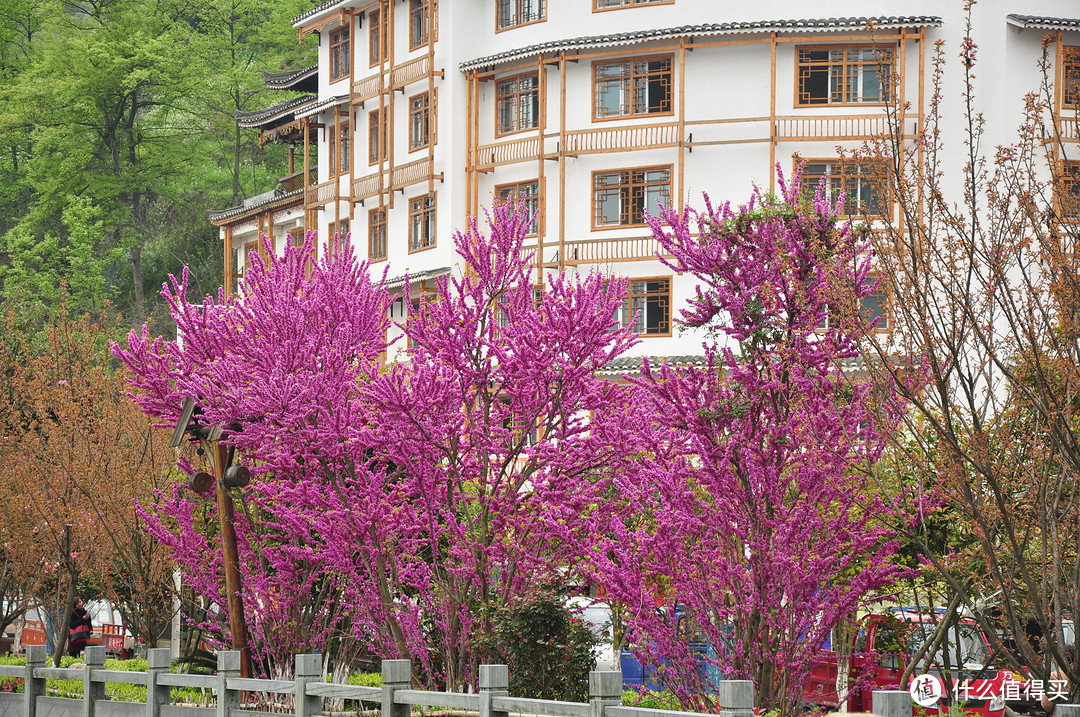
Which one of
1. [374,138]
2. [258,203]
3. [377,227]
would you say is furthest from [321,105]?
[258,203]

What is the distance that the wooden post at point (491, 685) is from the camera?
11828mm

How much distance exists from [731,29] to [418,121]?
34.4ft

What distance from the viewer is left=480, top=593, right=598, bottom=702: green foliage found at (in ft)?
45.5

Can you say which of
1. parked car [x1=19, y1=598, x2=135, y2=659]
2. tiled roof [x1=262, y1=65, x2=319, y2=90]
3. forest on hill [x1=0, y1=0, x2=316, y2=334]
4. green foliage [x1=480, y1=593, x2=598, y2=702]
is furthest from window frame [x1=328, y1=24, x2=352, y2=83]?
green foliage [x1=480, y1=593, x2=598, y2=702]

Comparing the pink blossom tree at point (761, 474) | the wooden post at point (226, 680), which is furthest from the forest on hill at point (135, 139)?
the pink blossom tree at point (761, 474)

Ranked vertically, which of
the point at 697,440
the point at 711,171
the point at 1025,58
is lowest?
the point at 697,440

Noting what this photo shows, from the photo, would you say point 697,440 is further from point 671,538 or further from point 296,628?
point 296,628

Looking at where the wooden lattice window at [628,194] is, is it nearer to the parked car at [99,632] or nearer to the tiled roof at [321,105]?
the tiled roof at [321,105]

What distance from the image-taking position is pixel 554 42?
39406mm

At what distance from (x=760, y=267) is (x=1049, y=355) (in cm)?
271

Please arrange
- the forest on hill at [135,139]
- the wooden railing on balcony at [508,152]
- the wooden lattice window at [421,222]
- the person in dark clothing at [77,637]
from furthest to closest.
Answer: the forest on hill at [135,139] < the wooden lattice window at [421,222] < the wooden railing on balcony at [508,152] < the person in dark clothing at [77,637]

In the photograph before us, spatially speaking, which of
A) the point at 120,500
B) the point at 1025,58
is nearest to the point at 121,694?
the point at 120,500

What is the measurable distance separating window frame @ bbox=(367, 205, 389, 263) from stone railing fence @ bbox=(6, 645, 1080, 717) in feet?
90.3

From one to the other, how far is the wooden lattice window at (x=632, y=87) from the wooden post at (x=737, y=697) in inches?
1217
